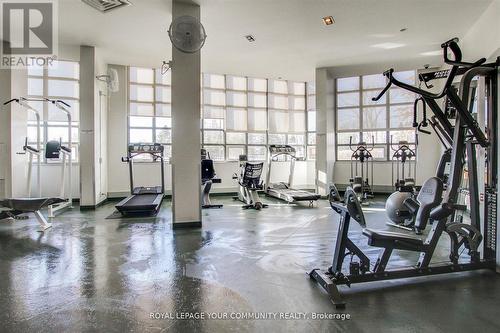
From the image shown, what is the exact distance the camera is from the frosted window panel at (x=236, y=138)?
9430 millimetres

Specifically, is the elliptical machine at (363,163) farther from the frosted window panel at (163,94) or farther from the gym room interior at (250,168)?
the frosted window panel at (163,94)

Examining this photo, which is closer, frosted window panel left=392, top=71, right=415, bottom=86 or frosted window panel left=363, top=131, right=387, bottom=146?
frosted window panel left=392, top=71, right=415, bottom=86

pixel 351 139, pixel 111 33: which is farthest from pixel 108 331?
pixel 351 139

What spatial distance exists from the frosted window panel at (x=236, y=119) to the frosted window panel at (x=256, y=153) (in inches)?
28.3

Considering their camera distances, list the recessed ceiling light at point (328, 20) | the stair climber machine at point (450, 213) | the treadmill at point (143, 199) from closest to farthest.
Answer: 1. the stair climber machine at point (450, 213)
2. the recessed ceiling light at point (328, 20)
3. the treadmill at point (143, 199)

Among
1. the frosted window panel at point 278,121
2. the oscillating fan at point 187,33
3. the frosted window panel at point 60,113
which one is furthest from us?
the frosted window panel at point 278,121

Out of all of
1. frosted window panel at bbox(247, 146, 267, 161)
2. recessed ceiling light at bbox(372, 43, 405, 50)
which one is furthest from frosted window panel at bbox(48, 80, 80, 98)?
recessed ceiling light at bbox(372, 43, 405, 50)

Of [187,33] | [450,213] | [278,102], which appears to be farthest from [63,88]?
[450,213]

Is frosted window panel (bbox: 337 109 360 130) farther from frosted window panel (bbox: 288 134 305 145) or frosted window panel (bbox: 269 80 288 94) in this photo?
frosted window panel (bbox: 269 80 288 94)

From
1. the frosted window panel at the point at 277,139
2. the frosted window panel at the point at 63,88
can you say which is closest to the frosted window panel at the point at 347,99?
the frosted window panel at the point at 277,139

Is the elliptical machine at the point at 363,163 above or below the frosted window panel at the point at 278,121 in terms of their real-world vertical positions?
below

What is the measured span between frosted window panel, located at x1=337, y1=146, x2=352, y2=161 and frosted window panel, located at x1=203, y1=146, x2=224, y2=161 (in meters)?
3.86

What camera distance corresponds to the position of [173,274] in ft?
9.81

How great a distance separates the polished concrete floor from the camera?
6.86 feet
